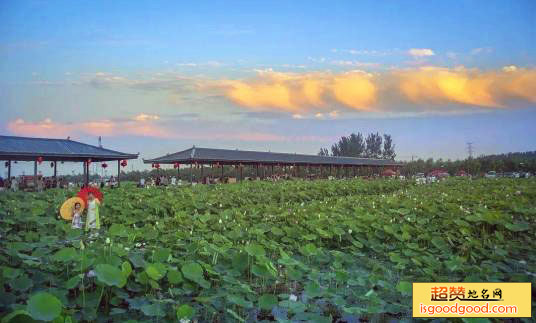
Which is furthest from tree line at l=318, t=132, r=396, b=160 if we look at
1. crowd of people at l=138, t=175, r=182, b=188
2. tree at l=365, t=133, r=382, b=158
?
crowd of people at l=138, t=175, r=182, b=188

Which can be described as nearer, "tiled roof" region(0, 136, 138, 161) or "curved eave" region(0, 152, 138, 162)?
"curved eave" region(0, 152, 138, 162)

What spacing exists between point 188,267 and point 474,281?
1925mm

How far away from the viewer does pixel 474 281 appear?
299 cm

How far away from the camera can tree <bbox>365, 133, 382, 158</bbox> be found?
62.9 meters

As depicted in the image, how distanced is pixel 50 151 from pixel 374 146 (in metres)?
52.1

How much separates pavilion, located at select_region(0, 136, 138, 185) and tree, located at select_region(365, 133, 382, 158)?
47.9 meters

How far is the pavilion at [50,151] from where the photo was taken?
15.8m

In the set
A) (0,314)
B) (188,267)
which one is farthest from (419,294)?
(0,314)

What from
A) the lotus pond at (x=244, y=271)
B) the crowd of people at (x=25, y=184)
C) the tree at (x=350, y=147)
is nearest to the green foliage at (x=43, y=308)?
the lotus pond at (x=244, y=271)

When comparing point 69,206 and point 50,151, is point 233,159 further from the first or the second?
point 69,206

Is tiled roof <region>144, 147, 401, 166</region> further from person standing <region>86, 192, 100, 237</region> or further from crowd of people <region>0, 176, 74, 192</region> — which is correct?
person standing <region>86, 192, 100, 237</region>

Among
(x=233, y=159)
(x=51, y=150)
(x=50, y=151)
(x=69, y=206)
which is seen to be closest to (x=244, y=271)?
(x=69, y=206)

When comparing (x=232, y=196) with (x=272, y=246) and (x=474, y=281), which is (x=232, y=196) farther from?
(x=474, y=281)

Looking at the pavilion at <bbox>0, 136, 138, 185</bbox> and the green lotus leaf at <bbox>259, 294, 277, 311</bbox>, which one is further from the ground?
the pavilion at <bbox>0, 136, 138, 185</bbox>
